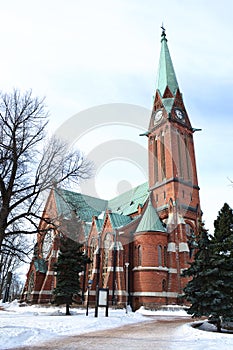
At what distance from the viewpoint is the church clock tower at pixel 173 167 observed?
31.9m

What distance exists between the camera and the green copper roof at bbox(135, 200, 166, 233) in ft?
105

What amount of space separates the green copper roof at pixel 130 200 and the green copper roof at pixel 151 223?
497 centimetres

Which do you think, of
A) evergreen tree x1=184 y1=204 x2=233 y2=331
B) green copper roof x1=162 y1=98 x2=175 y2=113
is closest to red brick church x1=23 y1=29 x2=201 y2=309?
green copper roof x1=162 y1=98 x2=175 y2=113

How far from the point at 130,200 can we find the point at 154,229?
41.8 feet

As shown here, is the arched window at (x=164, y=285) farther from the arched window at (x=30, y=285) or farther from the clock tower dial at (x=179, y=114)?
the clock tower dial at (x=179, y=114)

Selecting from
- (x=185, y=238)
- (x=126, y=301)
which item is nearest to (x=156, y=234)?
(x=185, y=238)

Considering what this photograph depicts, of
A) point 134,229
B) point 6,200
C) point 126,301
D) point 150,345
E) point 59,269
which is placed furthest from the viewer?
point 134,229

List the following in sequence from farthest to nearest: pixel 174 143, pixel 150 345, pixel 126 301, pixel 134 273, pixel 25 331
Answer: pixel 174 143 < pixel 134 273 < pixel 126 301 < pixel 25 331 < pixel 150 345

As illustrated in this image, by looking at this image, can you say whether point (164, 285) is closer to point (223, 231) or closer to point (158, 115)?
point (223, 231)

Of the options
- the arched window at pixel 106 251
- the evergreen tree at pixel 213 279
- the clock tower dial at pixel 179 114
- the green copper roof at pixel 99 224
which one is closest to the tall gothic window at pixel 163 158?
the clock tower dial at pixel 179 114

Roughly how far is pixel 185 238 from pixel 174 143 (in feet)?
41.5

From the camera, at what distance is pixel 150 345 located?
885cm

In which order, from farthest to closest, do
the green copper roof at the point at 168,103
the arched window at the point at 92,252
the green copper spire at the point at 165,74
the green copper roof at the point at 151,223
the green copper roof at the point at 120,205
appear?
the green copper spire at the point at 165,74 → the green copper roof at the point at 168,103 → the arched window at the point at 92,252 → the green copper roof at the point at 120,205 → the green copper roof at the point at 151,223

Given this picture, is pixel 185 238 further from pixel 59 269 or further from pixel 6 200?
pixel 6 200
